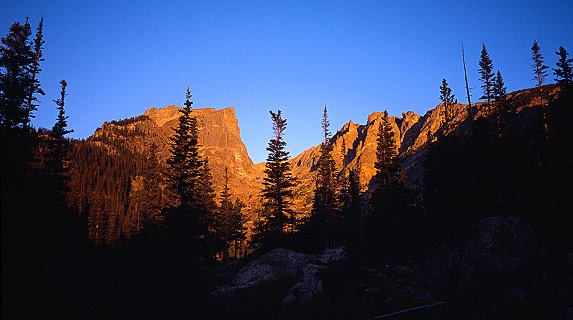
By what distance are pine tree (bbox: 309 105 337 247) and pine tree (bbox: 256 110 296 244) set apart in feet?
19.1

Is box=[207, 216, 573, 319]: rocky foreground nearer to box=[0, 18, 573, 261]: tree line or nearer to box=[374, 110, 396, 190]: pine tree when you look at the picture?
box=[0, 18, 573, 261]: tree line

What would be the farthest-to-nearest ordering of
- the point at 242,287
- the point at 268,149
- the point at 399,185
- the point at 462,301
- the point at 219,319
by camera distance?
the point at 268,149 → the point at 399,185 → the point at 242,287 → the point at 462,301 → the point at 219,319

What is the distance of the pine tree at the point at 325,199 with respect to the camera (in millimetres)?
45188

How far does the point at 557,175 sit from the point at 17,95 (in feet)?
116

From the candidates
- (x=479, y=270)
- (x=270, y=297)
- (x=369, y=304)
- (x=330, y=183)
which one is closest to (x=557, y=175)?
(x=479, y=270)

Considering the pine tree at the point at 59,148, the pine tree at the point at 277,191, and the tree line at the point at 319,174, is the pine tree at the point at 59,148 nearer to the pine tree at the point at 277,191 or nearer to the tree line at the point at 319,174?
the tree line at the point at 319,174

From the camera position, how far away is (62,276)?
452 inches

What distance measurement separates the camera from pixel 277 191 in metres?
38.5

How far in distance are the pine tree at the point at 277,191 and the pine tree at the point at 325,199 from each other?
5832mm

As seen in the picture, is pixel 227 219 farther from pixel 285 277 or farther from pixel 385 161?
pixel 285 277

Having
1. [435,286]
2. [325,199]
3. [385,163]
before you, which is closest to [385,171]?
[385,163]

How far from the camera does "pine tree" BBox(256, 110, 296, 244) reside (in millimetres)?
37156

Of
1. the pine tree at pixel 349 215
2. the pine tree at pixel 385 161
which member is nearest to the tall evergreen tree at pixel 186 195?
the pine tree at pixel 385 161

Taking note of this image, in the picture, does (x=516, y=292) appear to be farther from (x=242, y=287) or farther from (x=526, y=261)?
(x=242, y=287)
